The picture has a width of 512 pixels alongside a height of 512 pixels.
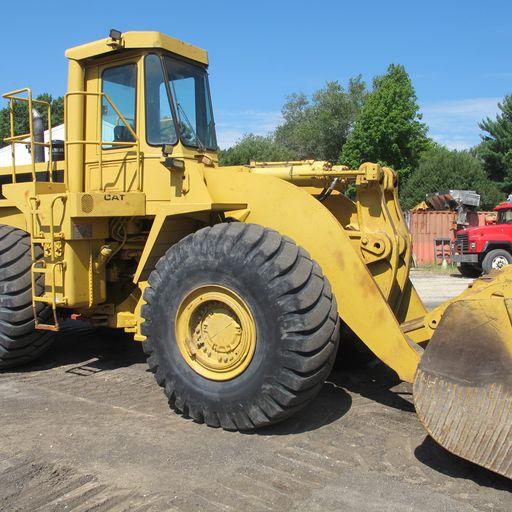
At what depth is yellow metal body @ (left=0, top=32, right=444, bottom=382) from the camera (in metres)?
4.19

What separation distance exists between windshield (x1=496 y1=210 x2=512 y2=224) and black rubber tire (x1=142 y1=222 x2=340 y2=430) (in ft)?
53.7

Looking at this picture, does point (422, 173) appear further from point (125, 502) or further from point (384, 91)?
point (125, 502)

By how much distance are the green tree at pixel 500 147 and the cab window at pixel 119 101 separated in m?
36.6

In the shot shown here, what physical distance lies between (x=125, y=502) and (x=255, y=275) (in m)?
1.61

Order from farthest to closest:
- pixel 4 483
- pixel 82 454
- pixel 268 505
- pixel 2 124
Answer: pixel 2 124
pixel 82 454
pixel 4 483
pixel 268 505

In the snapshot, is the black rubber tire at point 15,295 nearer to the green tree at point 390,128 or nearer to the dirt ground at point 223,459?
the dirt ground at point 223,459

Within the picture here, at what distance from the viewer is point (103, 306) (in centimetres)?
573

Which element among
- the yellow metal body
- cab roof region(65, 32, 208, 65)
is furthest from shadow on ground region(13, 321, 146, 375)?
cab roof region(65, 32, 208, 65)

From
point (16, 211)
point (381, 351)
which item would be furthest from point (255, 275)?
point (16, 211)

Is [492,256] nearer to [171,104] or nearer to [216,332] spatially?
[171,104]

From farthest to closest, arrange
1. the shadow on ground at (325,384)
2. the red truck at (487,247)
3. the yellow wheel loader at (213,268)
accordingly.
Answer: the red truck at (487,247)
the shadow on ground at (325,384)
the yellow wheel loader at (213,268)

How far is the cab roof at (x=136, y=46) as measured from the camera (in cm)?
525

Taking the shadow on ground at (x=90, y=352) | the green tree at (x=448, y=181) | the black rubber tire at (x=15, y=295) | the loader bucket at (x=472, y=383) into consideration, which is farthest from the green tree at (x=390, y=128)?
the loader bucket at (x=472, y=383)

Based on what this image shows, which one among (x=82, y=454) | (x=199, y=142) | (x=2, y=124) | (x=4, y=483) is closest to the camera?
(x=4, y=483)
